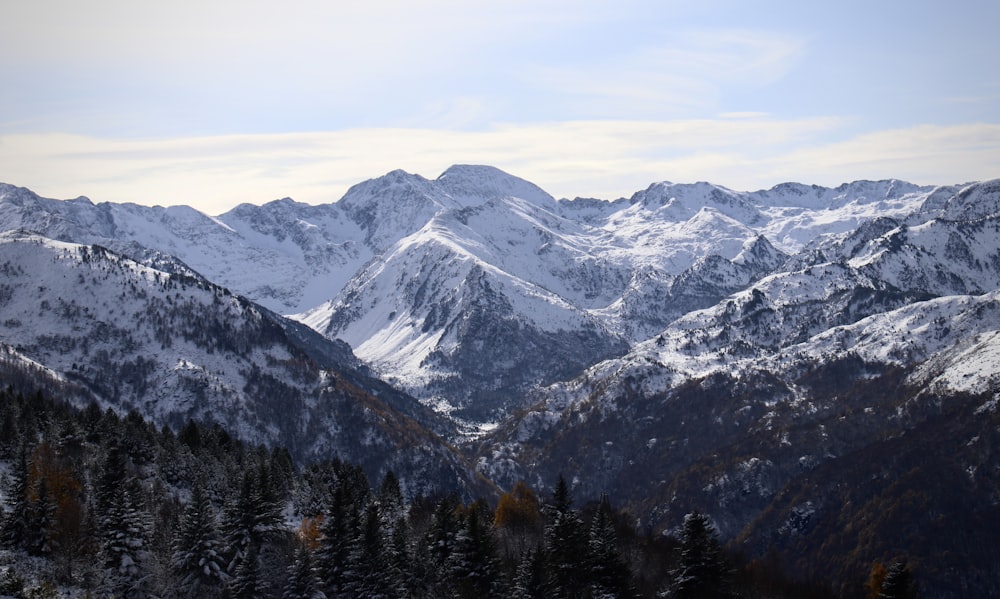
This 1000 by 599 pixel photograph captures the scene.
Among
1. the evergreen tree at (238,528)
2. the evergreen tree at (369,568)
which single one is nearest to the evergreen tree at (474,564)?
the evergreen tree at (369,568)

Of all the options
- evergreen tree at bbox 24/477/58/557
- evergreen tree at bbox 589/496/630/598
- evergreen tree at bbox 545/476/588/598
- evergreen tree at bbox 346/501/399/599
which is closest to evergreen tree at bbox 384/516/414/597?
evergreen tree at bbox 346/501/399/599

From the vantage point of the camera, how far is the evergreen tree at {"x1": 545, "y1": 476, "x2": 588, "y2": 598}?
106 m

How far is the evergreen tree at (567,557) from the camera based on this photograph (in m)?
106

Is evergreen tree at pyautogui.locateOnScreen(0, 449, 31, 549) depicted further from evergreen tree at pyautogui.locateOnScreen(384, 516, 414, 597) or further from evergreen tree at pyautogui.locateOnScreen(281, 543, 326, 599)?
evergreen tree at pyautogui.locateOnScreen(384, 516, 414, 597)

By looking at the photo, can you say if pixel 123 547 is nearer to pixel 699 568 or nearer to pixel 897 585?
pixel 699 568

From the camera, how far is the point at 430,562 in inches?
4483

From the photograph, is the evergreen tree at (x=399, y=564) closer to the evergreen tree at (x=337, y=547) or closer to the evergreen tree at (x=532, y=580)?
the evergreen tree at (x=337, y=547)

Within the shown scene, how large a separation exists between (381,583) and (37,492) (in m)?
Answer: 41.3

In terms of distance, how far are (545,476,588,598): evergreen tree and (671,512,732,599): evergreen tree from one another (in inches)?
449

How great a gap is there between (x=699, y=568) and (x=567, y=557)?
15550 mm

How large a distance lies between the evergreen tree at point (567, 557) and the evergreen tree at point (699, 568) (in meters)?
11.4

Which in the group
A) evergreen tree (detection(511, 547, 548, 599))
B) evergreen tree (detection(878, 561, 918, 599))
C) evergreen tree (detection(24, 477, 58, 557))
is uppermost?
evergreen tree (detection(24, 477, 58, 557))

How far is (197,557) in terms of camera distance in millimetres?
102688

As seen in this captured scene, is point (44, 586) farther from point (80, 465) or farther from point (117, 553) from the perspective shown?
point (80, 465)
